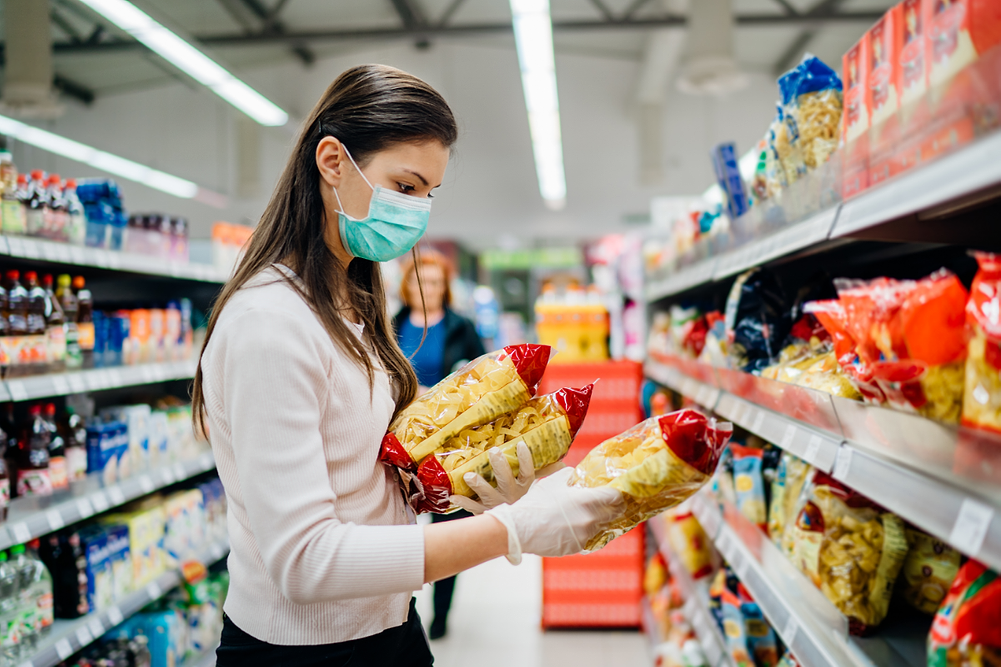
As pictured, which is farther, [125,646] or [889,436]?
[125,646]

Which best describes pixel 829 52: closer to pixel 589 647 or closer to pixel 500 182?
pixel 500 182

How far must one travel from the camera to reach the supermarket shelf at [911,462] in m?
0.76

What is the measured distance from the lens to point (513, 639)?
373 centimetres

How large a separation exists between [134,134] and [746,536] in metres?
11.9

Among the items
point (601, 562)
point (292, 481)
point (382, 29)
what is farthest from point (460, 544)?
point (382, 29)

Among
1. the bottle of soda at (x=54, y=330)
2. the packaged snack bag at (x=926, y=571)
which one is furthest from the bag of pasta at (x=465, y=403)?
the bottle of soda at (x=54, y=330)

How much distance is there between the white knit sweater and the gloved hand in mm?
Answer: 190

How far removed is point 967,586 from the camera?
2.90 ft

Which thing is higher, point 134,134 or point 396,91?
point 134,134

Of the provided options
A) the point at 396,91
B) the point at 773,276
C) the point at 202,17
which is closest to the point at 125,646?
the point at 396,91

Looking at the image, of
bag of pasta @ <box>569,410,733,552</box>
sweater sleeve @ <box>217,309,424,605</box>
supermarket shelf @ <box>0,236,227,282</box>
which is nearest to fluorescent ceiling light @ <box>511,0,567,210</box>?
supermarket shelf @ <box>0,236,227,282</box>

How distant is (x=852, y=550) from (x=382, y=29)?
8818mm

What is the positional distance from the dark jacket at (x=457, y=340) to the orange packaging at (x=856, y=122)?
8.89 ft

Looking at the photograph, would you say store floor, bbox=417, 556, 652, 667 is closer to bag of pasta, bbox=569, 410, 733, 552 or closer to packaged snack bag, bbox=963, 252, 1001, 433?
bag of pasta, bbox=569, 410, 733, 552
